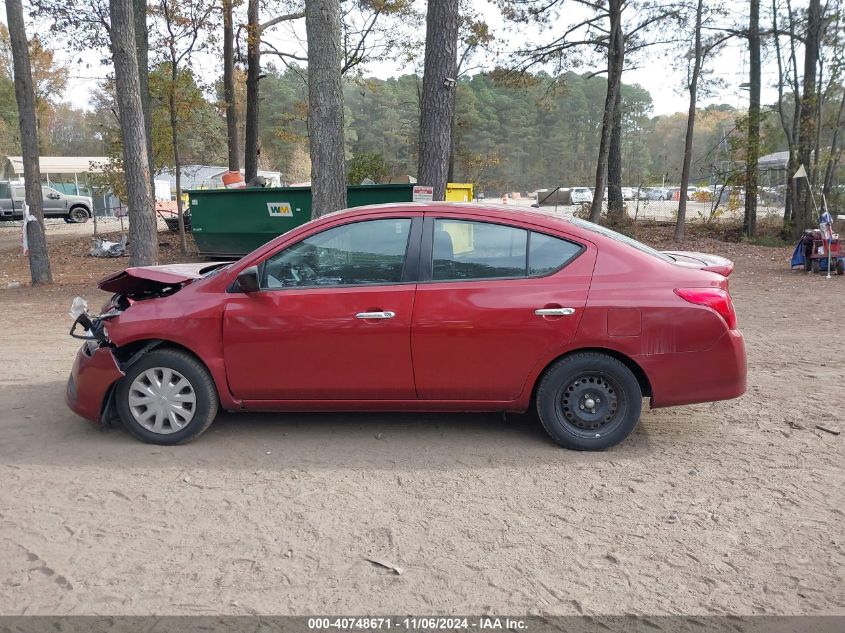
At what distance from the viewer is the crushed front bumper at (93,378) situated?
177 inches

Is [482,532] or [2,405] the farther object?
[2,405]

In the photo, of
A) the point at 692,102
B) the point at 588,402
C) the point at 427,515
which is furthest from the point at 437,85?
the point at 692,102

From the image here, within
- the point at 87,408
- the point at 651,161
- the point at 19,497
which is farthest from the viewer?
the point at 651,161

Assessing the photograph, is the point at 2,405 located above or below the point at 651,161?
below

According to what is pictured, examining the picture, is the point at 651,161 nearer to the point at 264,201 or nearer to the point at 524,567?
the point at 264,201

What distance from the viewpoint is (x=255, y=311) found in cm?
443

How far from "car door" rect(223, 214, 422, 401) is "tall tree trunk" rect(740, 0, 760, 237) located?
17955 millimetres

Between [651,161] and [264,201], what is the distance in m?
63.1

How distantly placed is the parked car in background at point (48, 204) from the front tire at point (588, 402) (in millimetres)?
31822

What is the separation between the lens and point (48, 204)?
103 ft

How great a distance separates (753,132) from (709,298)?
57.6 feet

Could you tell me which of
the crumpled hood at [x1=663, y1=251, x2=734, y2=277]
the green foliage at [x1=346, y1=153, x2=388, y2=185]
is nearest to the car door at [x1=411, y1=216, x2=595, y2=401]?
the crumpled hood at [x1=663, y1=251, x2=734, y2=277]

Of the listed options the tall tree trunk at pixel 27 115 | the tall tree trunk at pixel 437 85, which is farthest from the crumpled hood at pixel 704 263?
the tall tree trunk at pixel 27 115

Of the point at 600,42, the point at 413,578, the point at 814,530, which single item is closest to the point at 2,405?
the point at 413,578
